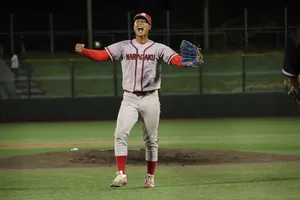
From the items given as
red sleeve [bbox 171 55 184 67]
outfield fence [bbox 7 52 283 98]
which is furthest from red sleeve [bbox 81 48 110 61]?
outfield fence [bbox 7 52 283 98]

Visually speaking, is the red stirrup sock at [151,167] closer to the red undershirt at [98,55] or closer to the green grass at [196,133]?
the red undershirt at [98,55]

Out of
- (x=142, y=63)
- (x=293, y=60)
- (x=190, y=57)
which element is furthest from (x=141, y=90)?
(x=293, y=60)

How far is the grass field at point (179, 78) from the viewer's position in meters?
24.0

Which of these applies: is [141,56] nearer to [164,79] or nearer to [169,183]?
[169,183]

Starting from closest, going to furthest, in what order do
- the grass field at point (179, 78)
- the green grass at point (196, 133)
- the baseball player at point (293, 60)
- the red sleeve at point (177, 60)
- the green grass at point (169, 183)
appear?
the baseball player at point (293, 60)
the green grass at point (169, 183)
the red sleeve at point (177, 60)
the green grass at point (196, 133)
the grass field at point (179, 78)

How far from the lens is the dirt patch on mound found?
11.0 meters

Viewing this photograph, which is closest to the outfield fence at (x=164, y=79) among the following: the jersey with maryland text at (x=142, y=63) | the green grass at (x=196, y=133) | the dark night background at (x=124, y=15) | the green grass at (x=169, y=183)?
the green grass at (x=196, y=133)

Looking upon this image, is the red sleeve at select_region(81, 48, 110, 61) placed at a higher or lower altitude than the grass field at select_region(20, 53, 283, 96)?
higher

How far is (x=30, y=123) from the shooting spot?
839 inches

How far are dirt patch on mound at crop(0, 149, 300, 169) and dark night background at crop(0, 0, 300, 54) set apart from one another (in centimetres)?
2237

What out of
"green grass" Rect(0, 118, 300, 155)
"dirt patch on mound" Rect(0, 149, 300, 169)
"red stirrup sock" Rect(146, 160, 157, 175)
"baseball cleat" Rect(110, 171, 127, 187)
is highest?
"red stirrup sock" Rect(146, 160, 157, 175)

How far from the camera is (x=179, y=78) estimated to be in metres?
24.5

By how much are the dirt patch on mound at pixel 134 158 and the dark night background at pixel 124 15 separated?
2237 centimetres

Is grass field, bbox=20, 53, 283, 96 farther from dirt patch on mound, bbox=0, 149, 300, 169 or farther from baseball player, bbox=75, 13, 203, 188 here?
baseball player, bbox=75, 13, 203, 188
